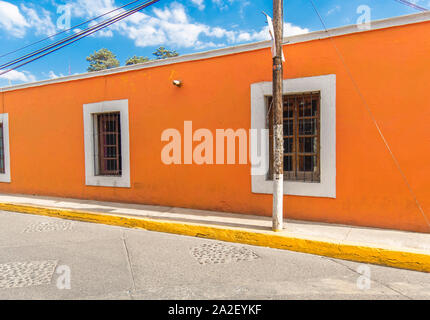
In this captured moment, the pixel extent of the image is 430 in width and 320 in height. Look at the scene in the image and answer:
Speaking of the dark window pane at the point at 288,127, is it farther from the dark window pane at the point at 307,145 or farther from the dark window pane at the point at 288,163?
the dark window pane at the point at 288,163

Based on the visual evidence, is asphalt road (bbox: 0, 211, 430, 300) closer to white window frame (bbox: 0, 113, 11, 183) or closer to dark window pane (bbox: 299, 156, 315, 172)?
dark window pane (bbox: 299, 156, 315, 172)

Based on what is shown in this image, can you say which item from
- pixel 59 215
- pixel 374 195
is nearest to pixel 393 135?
pixel 374 195

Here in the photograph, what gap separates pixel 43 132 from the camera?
8062 millimetres

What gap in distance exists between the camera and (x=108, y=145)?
24.3ft

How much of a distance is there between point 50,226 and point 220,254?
3.57m

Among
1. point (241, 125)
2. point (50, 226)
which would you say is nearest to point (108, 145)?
point (50, 226)

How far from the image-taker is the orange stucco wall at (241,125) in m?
4.44

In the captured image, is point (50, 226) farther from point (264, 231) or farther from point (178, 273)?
point (264, 231)

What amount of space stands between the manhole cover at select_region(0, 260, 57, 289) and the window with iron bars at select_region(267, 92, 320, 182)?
3887 mm

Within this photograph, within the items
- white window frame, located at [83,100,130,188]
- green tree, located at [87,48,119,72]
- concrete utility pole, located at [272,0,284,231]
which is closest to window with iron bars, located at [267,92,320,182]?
concrete utility pole, located at [272,0,284,231]

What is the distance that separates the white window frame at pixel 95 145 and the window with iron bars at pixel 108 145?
0.13 meters

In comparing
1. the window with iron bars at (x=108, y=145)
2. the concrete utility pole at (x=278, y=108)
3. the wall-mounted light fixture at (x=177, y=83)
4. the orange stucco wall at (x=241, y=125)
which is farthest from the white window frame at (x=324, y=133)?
the window with iron bars at (x=108, y=145)

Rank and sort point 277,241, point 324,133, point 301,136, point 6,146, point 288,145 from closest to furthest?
point 277,241 < point 324,133 < point 301,136 < point 288,145 < point 6,146
